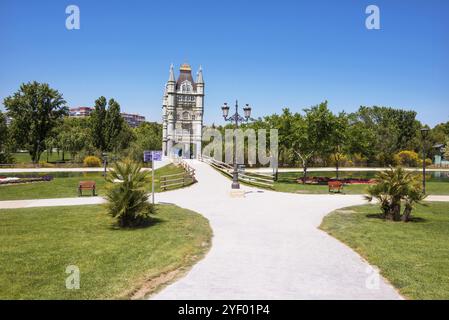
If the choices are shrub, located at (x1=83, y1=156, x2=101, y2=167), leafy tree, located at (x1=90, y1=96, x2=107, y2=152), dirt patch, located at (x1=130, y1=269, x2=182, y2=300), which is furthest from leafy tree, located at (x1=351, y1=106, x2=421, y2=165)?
dirt patch, located at (x1=130, y1=269, x2=182, y2=300)

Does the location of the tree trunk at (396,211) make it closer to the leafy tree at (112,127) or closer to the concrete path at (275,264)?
the concrete path at (275,264)

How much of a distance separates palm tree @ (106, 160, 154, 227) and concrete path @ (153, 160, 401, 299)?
2849 millimetres

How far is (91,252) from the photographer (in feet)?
30.5

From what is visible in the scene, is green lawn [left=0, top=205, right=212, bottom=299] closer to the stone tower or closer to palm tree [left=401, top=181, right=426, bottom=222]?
palm tree [left=401, top=181, right=426, bottom=222]

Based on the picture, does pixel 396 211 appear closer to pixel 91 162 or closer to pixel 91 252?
pixel 91 252

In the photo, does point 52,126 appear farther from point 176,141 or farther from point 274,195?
point 274,195

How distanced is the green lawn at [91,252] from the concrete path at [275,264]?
1.94 ft

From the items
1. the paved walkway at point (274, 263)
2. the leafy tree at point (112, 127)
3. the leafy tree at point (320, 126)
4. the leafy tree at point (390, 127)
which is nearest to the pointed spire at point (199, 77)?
the leafy tree at point (112, 127)

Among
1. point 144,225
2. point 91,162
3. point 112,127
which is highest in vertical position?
point 112,127

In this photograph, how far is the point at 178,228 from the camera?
473 inches

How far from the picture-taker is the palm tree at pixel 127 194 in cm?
1221

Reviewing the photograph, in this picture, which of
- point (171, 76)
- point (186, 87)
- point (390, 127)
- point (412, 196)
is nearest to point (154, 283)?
point (412, 196)

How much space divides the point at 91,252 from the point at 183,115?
7595 cm
